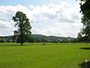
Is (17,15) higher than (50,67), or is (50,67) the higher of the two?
(17,15)

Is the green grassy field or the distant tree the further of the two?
the distant tree

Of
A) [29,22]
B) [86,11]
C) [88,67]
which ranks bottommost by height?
[88,67]

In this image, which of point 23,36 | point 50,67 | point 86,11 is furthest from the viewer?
point 23,36

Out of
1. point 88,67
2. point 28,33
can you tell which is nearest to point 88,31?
point 28,33

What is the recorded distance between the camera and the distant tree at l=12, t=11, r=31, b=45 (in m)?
97.2

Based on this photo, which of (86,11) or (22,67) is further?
(86,11)

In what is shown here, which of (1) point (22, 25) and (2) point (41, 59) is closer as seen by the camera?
(2) point (41, 59)

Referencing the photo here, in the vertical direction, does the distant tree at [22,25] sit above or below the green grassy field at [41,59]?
above

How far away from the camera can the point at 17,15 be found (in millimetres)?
99500

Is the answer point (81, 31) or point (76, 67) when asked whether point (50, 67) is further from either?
point (81, 31)

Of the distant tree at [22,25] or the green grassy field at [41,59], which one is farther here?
the distant tree at [22,25]

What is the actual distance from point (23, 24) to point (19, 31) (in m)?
3.62

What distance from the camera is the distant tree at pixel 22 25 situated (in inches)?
3829

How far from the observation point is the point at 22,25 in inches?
3880
